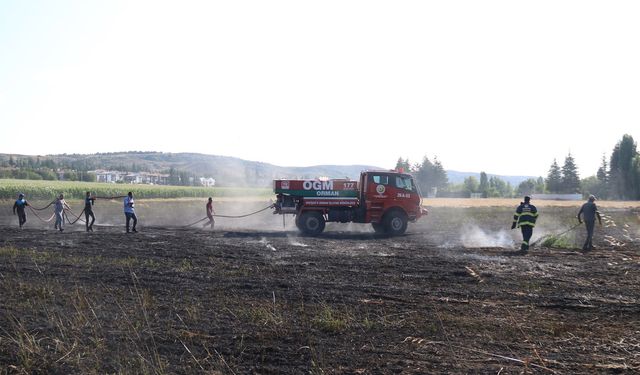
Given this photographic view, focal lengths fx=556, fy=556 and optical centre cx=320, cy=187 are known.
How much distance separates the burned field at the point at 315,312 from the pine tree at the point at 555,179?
96.0 metres

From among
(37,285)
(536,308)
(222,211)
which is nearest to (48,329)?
(37,285)

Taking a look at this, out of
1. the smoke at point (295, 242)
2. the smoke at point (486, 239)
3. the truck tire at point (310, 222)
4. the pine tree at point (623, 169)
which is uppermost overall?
the pine tree at point (623, 169)

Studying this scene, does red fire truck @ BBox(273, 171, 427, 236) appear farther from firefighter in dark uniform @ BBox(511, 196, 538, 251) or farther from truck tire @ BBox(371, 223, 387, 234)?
firefighter in dark uniform @ BBox(511, 196, 538, 251)

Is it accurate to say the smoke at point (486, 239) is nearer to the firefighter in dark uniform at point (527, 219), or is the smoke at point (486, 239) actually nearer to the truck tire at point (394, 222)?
the firefighter in dark uniform at point (527, 219)

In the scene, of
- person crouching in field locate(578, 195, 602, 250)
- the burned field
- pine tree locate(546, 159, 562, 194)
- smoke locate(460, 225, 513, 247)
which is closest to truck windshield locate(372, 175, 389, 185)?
smoke locate(460, 225, 513, 247)

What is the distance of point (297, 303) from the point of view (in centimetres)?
909

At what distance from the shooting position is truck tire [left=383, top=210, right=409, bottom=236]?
23906 millimetres

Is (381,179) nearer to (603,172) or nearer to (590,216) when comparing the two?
(590,216)

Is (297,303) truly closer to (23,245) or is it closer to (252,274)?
(252,274)

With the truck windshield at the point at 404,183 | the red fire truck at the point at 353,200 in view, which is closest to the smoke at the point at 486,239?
the red fire truck at the point at 353,200

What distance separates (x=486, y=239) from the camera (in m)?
22.2

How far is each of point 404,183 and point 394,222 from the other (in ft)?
5.70

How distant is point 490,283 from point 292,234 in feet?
46.4

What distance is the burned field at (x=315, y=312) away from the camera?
6145 millimetres
